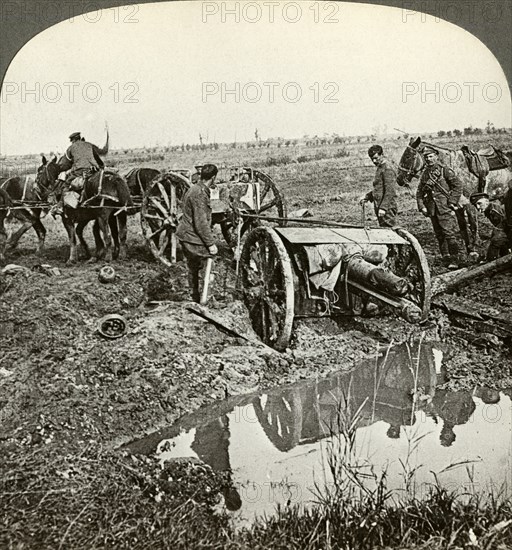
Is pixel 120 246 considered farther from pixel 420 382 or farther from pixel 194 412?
pixel 420 382

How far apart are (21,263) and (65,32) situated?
1311mm

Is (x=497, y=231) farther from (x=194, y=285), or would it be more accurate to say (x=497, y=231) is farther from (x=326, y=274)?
(x=194, y=285)

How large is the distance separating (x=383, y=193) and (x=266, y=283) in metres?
0.95

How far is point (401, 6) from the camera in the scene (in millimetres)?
3822

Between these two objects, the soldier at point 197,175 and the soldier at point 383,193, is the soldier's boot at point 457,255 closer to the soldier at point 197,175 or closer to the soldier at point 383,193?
the soldier at point 383,193

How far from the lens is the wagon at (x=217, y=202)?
12.7 feet

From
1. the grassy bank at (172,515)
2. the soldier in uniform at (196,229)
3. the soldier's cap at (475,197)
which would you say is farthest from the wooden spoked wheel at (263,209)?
the grassy bank at (172,515)

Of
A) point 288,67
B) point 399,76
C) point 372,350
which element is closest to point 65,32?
point 288,67

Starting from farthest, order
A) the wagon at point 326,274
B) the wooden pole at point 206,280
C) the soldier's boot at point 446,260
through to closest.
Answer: the soldier's boot at point 446,260 < the wagon at point 326,274 < the wooden pole at point 206,280

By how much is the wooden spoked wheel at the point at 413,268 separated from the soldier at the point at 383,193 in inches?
4.6

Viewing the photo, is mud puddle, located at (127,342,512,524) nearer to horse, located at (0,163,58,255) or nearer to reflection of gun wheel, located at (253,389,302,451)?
reflection of gun wheel, located at (253,389,302,451)

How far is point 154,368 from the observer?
364 centimetres

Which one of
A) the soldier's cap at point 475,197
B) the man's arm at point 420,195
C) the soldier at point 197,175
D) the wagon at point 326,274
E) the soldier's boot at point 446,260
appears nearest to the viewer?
the soldier at point 197,175

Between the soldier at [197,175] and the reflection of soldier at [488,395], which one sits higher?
the soldier at [197,175]
